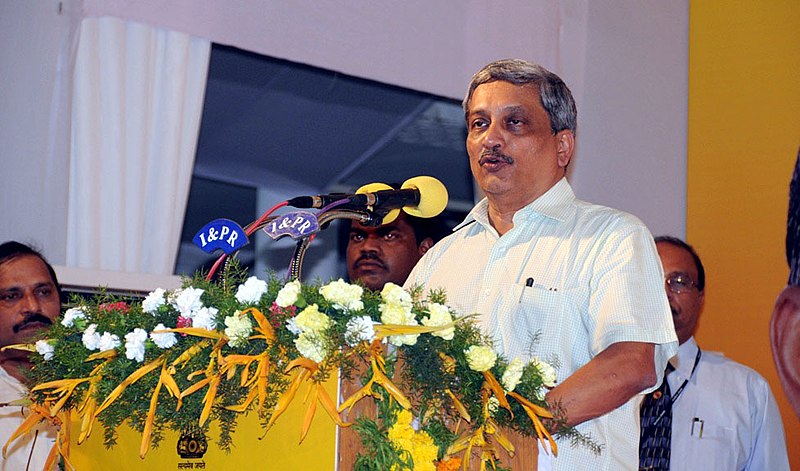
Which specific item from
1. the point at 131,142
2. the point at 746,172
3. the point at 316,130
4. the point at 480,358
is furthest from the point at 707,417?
the point at 480,358

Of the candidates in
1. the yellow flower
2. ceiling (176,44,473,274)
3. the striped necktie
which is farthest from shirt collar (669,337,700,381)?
the yellow flower

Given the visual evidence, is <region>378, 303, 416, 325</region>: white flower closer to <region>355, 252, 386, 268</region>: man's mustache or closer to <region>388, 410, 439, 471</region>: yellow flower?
<region>388, 410, 439, 471</region>: yellow flower

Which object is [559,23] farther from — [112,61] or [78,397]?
[78,397]

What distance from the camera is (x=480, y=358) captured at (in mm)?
1657

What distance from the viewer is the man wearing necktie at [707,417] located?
4039 millimetres

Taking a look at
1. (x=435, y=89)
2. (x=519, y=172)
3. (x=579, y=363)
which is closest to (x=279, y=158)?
(x=435, y=89)

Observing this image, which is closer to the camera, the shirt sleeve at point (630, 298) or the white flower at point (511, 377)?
the white flower at point (511, 377)

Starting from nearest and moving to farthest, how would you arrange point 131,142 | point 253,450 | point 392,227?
1. point 253,450
2. point 131,142
3. point 392,227

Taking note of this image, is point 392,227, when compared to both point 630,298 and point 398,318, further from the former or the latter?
point 398,318

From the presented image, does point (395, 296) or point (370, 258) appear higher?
point (370, 258)

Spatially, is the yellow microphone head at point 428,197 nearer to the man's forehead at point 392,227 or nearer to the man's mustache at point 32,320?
the man's forehead at point 392,227

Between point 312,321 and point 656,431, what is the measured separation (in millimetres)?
2842

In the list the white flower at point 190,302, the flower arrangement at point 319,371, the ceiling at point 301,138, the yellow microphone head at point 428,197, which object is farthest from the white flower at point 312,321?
the ceiling at point 301,138

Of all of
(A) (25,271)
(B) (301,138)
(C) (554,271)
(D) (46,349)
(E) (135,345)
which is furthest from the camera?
(B) (301,138)
